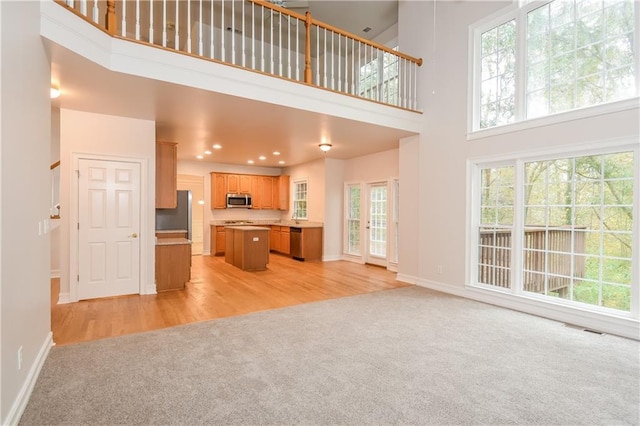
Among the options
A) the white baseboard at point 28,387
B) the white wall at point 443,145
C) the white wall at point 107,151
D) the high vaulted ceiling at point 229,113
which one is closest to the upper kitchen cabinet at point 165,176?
the high vaulted ceiling at point 229,113

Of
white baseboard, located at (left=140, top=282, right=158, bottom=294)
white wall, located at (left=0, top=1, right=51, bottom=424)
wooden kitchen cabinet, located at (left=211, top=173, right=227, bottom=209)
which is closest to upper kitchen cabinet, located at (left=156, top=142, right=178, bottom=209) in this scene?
white baseboard, located at (left=140, top=282, right=158, bottom=294)

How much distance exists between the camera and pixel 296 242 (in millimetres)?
8531

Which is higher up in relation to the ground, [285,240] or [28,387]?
[285,240]

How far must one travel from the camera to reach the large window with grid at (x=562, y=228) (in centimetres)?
357

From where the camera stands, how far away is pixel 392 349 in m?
3.07

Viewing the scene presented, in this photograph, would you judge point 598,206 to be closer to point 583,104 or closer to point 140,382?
point 583,104

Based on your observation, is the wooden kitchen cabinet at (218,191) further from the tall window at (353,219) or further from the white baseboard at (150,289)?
the white baseboard at (150,289)

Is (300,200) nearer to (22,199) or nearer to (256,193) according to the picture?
(256,193)

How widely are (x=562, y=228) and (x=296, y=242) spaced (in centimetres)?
575

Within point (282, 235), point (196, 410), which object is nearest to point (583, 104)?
point (196, 410)

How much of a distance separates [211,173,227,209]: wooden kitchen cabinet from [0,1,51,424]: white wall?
6.44 metres

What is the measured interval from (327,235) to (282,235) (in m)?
1.43

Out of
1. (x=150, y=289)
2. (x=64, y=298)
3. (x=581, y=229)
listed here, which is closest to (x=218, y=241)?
(x=150, y=289)

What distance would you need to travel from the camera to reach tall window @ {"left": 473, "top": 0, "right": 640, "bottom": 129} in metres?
3.57
